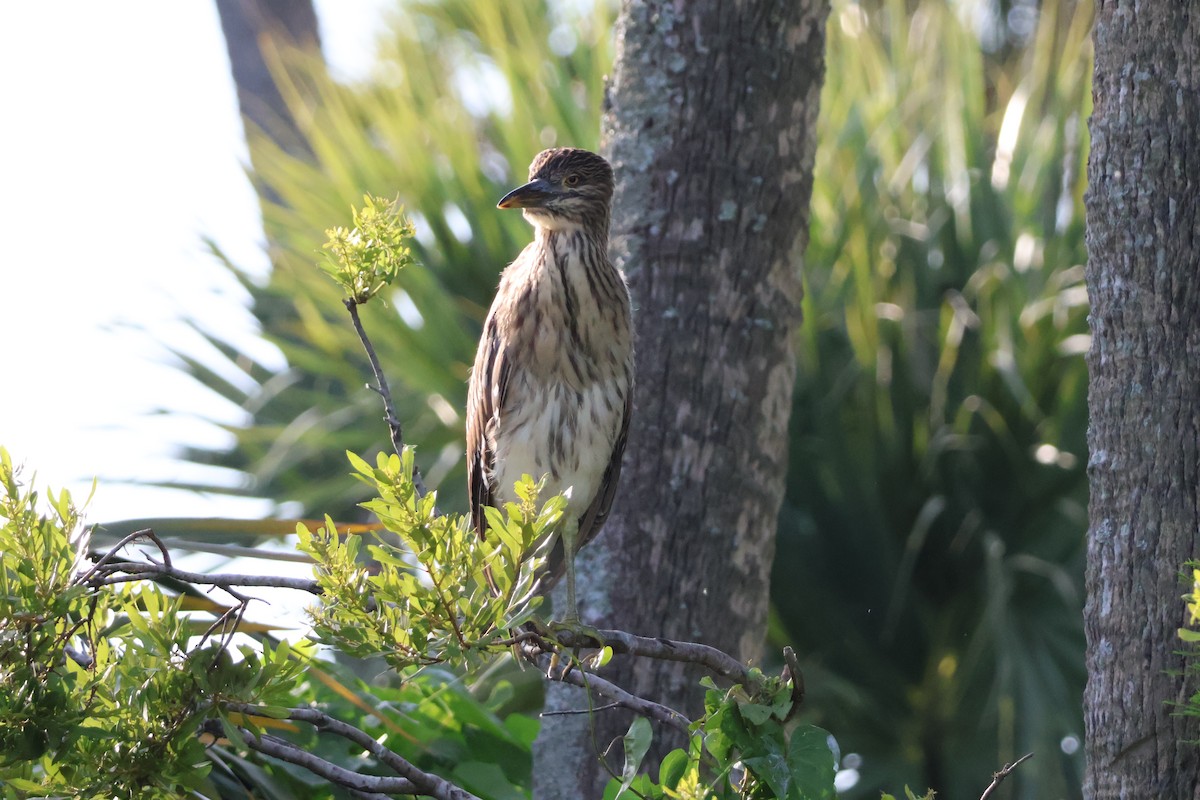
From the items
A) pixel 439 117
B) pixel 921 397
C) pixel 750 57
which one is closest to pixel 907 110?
pixel 921 397

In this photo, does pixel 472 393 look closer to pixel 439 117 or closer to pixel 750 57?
pixel 750 57

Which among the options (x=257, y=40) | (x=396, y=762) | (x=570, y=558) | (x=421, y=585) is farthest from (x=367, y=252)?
(x=257, y=40)

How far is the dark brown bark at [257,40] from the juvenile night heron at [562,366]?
19.6 ft

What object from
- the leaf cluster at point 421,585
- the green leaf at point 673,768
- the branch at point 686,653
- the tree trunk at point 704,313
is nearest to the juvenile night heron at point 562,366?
the tree trunk at point 704,313

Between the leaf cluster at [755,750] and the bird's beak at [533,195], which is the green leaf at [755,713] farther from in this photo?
the bird's beak at [533,195]

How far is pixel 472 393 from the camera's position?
3.55 metres

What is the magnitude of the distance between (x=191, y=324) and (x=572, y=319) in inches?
181

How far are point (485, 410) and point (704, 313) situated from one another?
0.66m

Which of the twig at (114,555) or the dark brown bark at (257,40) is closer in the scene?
the twig at (114,555)

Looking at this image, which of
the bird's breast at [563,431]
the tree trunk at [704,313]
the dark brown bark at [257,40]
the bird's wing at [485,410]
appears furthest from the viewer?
the dark brown bark at [257,40]

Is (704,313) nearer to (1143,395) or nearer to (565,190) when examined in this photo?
(565,190)

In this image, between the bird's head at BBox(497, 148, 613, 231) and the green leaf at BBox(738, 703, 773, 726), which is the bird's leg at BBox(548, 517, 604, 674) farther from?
the bird's head at BBox(497, 148, 613, 231)

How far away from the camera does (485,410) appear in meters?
3.46

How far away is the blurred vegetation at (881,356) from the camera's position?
5.62m
